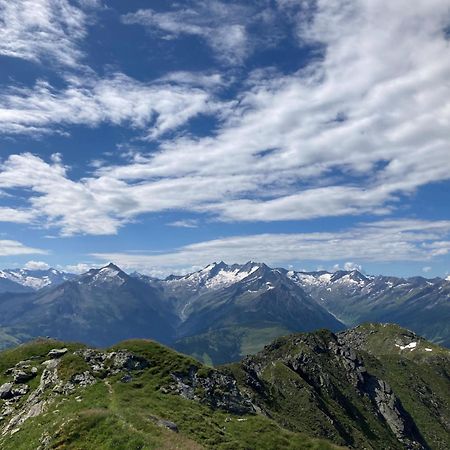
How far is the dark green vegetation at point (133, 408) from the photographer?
48.3 meters

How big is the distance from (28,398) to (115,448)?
35.7 meters

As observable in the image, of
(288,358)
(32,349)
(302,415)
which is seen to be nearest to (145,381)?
(32,349)

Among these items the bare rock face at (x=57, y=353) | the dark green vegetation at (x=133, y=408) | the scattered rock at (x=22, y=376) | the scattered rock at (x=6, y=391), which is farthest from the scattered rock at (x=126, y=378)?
the bare rock face at (x=57, y=353)

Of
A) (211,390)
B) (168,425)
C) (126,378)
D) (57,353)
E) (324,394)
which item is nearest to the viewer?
(168,425)

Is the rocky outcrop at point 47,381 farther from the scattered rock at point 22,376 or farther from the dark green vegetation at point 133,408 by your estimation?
the dark green vegetation at point 133,408

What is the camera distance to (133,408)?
5678 centimetres

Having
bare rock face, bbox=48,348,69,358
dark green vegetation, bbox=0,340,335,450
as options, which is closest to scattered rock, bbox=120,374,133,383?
dark green vegetation, bbox=0,340,335,450

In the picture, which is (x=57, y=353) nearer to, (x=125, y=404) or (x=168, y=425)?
(x=125, y=404)

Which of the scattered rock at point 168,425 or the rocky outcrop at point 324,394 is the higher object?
the scattered rock at point 168,425

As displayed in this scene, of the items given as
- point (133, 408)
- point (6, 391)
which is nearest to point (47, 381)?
point (6, 391)

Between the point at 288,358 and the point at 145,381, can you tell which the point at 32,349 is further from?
the point at 288,358

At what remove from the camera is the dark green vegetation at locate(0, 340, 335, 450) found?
48.3 meters

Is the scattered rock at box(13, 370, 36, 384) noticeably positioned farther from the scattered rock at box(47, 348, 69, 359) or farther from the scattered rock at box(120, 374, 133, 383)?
the scattered rock at box(120, 374, 133, 383)

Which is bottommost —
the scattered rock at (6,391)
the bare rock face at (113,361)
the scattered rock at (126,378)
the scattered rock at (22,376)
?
the scattered rock at (6,391)
